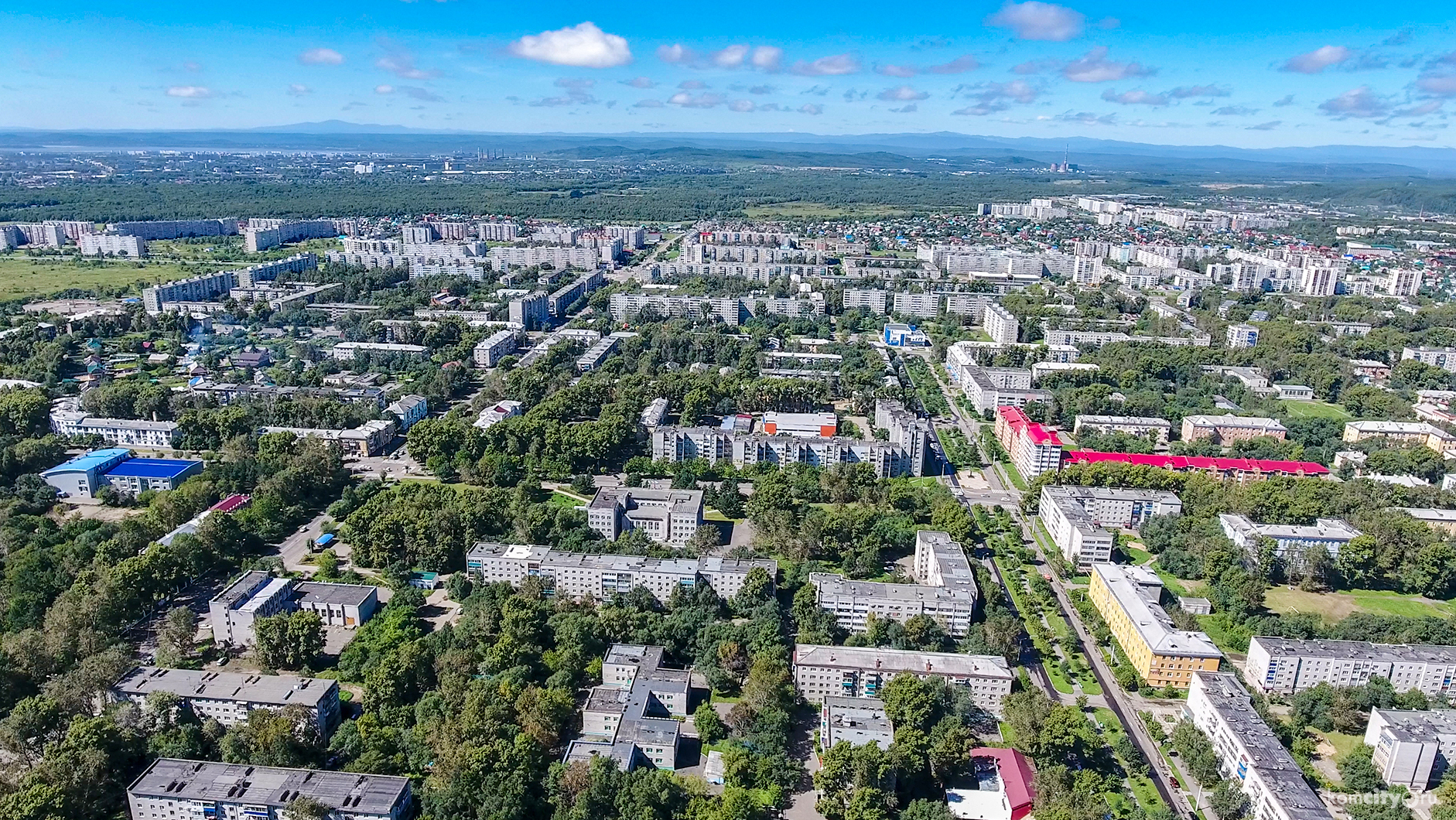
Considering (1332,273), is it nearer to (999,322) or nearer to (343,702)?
(999,322)

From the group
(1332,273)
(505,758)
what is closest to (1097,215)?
(1332,273)

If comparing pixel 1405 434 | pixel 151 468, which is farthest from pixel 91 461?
pixel 1405 434

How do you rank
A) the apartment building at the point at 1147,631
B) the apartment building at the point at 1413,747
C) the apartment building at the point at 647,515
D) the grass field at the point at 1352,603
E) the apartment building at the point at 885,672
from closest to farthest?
the apartment building at the point at 1413,747 < the apartment building at the point at 885,672 < the apartment building at the point at 1147,631 < the grass field at the point at 1352,603 < the apartment building at the point at 647,515

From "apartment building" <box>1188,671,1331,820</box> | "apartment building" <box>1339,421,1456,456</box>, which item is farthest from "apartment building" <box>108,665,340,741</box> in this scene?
"apartment building" <box>1339,421,1456,456</box>

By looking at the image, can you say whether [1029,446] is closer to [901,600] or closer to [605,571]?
[901,600]

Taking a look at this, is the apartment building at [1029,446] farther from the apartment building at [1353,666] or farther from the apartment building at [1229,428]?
the apartment building at [1353,666]

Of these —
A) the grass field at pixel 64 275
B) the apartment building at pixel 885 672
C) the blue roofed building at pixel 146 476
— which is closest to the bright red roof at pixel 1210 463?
the apartment building at pixel 885 672

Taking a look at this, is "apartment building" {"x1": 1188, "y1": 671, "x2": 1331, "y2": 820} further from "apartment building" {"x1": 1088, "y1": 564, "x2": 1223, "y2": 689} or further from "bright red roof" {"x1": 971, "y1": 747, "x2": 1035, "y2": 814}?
"bright red roof" {"x1": 971, "y1": 747, "x2": 1035, "y2": 814}
